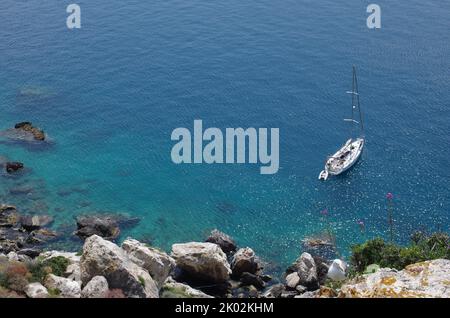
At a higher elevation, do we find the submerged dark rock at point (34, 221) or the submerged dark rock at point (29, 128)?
the submerged dark rock at point (29, 128)

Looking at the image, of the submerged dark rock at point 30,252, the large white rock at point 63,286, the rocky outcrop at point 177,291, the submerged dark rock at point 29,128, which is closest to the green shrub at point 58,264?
the large white rock at point 63,286

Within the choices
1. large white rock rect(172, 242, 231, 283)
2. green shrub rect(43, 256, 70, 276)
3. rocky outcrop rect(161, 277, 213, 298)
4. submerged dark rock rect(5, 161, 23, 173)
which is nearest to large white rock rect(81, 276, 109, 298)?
green shrub rect(43, 256, 70, 276)

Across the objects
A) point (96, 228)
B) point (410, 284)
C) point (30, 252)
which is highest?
point (410, 284)

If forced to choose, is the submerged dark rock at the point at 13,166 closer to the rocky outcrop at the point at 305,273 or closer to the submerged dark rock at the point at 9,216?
the submerged dark rock at the point at 9,216

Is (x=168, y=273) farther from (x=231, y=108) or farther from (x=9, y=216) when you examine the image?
(x=231, y=108)

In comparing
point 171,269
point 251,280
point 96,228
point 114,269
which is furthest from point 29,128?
point 114,269

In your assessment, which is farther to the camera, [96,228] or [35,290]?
[96,228]

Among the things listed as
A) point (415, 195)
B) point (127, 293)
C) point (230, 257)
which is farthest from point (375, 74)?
point (127, 293)
